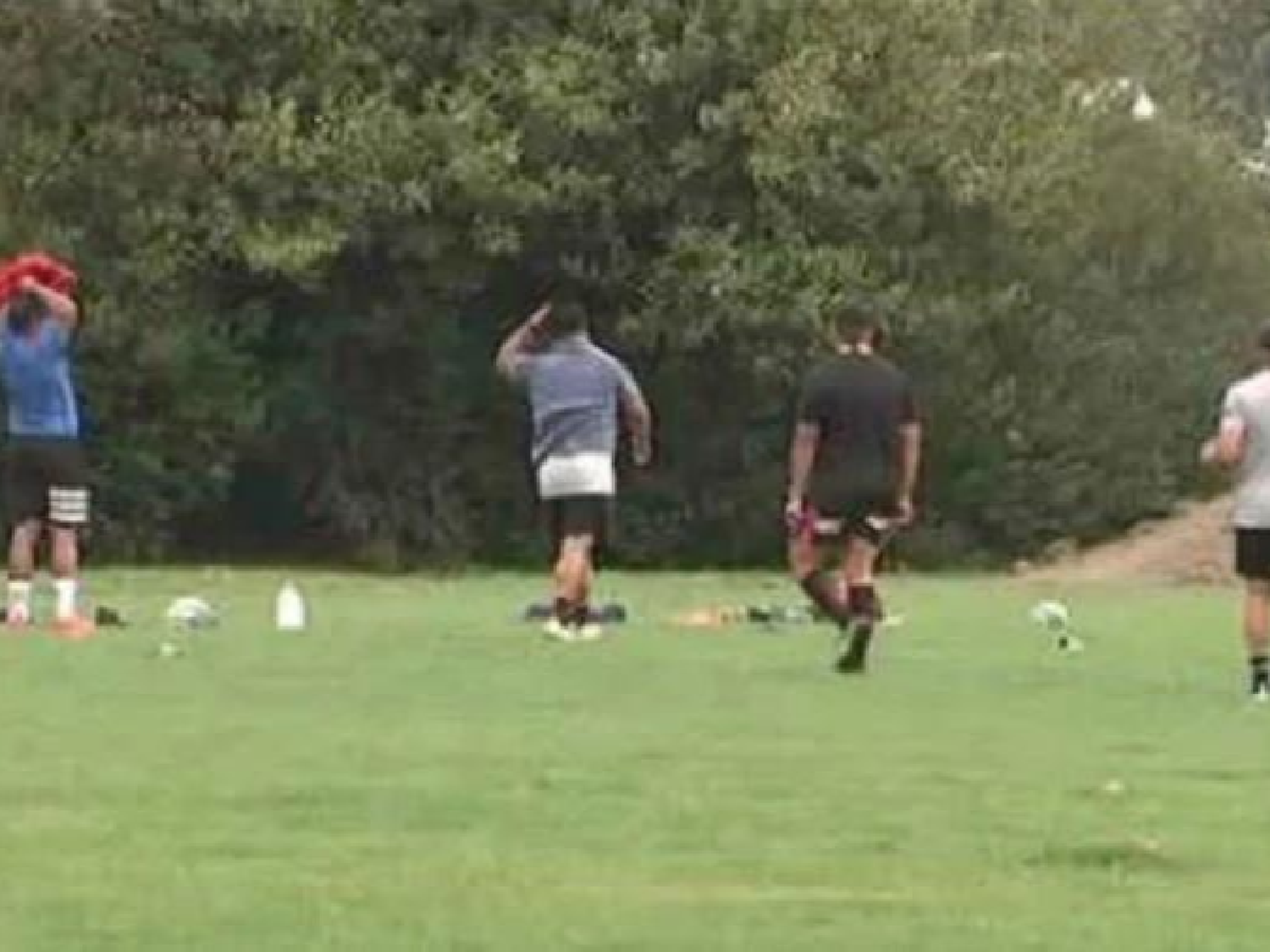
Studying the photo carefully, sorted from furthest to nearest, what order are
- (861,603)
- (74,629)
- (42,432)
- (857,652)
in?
(42,432), (74,629), (861,603), (857,652)

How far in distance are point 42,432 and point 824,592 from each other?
464 centimetres

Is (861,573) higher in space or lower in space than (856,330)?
lower

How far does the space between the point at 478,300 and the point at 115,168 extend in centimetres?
410

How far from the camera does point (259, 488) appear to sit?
1861 inches

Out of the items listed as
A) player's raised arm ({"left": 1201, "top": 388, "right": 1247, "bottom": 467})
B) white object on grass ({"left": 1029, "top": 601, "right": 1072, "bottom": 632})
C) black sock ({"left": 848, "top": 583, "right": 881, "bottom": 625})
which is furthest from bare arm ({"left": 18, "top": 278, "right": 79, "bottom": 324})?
player's raised arm ({"left": 1201, "top": 388, "right": 1247, "bottom": 467})

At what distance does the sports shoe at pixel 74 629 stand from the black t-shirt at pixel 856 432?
4.11 metres

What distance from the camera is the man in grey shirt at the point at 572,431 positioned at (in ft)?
78.2

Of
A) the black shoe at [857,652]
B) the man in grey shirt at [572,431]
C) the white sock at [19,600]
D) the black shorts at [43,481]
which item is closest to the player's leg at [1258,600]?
the black shoe at [857,652]

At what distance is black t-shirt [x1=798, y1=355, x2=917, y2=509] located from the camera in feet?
71.1

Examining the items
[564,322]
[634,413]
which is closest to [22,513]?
[564,322]

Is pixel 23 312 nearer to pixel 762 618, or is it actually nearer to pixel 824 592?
pixel 824 592

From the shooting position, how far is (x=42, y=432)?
2383cm

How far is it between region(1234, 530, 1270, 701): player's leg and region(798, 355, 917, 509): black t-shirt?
2.34 metres

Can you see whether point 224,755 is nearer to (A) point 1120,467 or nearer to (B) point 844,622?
(B) point 844,622
